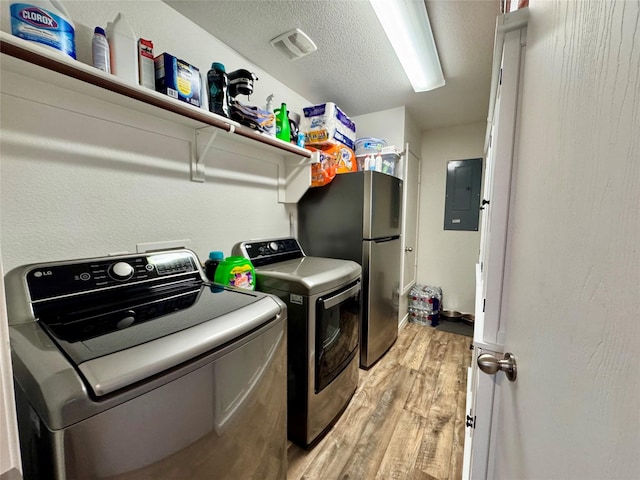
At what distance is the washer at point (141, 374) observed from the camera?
515 millimetres

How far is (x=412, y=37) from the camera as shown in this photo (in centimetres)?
155

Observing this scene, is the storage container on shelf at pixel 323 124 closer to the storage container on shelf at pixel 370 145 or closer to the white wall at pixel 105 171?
the storage container on shelf at pixel 370 145

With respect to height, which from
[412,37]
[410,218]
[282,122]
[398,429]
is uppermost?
[412,37]

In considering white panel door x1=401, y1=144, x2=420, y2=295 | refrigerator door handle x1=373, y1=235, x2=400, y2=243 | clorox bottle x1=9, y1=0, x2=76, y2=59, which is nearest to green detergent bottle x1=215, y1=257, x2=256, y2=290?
clorox bottle x1=9, y1=0, x2=76, y2=59

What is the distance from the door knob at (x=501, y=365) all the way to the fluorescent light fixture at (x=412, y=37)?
1.64 meters

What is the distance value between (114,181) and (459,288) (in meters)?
3.61

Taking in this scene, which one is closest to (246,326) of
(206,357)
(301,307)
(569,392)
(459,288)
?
(206,357)

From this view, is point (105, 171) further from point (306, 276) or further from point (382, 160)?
point (382, 160)

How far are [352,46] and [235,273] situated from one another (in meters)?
1.65

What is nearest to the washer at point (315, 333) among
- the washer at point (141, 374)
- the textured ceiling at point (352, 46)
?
the washer at point (141, 374)

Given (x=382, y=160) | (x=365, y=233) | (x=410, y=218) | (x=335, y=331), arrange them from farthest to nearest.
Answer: (x=410, y=218) → (x=382, y=160) → (x=365, y=233) → (x=335, y=331)

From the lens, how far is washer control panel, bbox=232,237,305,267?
67.2 inches

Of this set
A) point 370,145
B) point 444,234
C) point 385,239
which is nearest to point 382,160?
point 370,145

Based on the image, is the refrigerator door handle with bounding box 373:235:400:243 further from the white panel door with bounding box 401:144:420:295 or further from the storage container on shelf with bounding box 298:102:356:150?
the storage container on shelf with bounding box 298:102:356:150
